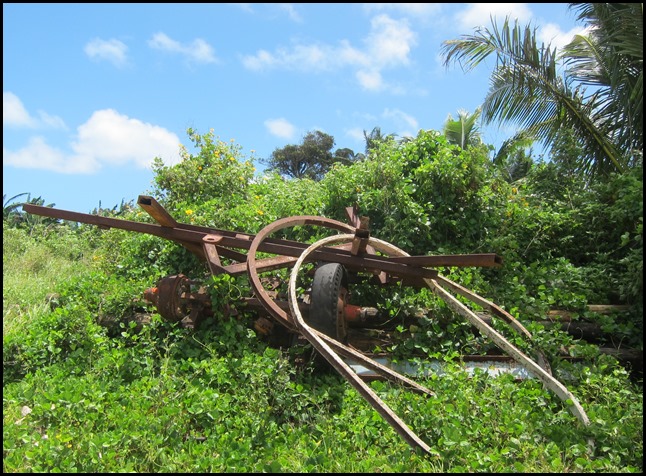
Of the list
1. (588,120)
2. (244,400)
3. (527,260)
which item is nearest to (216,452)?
(244,400)

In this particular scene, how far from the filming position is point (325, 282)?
4.83m

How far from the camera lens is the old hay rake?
4.38m

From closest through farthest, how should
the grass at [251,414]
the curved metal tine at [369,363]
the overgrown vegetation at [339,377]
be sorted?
1. the grass at [251,414]
2. the overgrown vegetation at [339,377]
3. the curved metal tine at [369,363]

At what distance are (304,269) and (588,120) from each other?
18.6ft

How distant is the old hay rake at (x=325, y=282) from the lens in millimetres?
4383

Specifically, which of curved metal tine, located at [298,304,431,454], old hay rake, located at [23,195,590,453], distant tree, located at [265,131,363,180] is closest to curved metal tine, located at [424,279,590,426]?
old hay rake, located at [23,195,590,453]

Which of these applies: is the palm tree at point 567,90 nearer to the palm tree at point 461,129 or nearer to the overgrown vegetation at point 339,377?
the overgrown vegetation at point 339,377

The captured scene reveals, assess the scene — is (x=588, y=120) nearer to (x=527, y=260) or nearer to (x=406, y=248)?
(x=527, y=260)

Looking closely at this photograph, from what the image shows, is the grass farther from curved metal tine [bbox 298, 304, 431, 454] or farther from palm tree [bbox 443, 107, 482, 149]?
palm tree [bbox 443, 107, 482, 149]

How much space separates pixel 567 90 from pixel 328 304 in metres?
6.64

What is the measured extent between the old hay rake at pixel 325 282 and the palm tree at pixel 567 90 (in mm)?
4521

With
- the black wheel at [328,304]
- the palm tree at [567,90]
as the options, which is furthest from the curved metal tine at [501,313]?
the palm tree at [567,90]

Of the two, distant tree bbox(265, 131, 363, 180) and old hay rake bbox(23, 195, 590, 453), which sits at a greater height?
distant tree bbox(265, 131, 363, 180)

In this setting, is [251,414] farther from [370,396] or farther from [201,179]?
[201,179]
